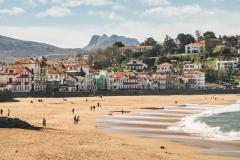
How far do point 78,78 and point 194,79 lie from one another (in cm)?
→ 4223

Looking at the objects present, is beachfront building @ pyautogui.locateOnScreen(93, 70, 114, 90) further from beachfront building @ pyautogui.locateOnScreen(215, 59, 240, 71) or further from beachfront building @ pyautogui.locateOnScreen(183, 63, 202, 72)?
beachfront building @ pyautogui.locateOnScreen(215, 59, 240, 71)

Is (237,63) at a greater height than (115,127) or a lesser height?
greater

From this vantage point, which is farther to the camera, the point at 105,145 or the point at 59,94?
the point at 59,94

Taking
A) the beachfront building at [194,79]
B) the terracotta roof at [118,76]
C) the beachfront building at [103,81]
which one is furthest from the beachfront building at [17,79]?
the beachfront building at [194,79]

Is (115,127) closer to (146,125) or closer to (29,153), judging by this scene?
(146,125)

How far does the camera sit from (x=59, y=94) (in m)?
104

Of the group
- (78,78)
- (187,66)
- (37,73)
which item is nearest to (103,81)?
(78,78)

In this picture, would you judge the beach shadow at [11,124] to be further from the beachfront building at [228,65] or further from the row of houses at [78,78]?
the beachfront building at [228,65]

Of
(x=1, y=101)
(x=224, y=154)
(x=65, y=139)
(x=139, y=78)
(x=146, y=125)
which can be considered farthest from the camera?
(x=139, y=78)

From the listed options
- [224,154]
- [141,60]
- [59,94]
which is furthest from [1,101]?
[141,60]

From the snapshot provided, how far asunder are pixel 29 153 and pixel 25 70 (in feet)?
286

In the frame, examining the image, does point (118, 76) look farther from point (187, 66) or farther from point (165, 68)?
point (187, 66)

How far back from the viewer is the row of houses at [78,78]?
110 m

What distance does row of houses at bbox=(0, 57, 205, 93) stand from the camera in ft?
360
